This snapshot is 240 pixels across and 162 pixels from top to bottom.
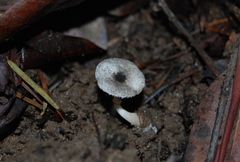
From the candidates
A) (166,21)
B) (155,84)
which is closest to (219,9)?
(166,21)

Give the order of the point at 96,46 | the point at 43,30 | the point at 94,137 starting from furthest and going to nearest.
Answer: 1. the point at 96,46
2. the point at 43,30
3. the point at 94,137

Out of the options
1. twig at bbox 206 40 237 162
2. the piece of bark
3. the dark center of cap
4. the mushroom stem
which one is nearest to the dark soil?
the mushroom stem

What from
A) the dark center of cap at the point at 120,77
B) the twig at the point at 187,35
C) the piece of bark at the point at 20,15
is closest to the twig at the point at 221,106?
the twig at the point at 187,35

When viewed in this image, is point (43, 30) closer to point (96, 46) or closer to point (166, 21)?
point (96, 46)

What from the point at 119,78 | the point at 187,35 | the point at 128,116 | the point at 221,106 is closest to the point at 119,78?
the point at 119,78

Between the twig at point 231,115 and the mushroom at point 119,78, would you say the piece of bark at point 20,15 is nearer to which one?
the mushroom at point 119,78

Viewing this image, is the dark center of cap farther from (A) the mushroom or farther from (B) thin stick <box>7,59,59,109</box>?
(B) thin stick <box>7,59,59,109</box>
